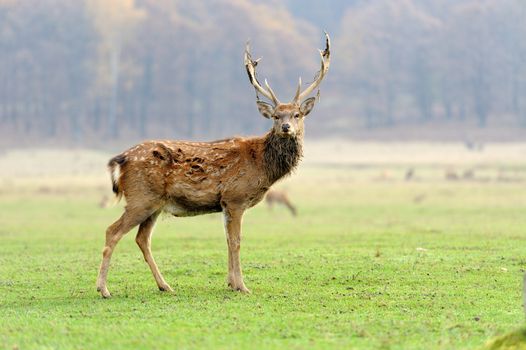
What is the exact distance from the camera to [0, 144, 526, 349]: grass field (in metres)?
10.8

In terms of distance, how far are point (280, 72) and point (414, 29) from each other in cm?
1880

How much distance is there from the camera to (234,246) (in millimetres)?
14250

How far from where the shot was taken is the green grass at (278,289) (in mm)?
A: 10820

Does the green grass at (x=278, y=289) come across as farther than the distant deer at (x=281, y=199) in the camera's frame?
No

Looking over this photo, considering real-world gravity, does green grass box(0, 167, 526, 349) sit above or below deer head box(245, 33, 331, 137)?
below

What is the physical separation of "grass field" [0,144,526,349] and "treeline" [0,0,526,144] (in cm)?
5511

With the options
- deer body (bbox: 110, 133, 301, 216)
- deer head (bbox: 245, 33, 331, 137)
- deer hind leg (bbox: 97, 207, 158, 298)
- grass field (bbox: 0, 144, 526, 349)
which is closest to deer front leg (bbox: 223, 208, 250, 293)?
deer body (bbox: 110, 133, 301, 216)

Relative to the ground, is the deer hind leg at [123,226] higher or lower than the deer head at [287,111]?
lower

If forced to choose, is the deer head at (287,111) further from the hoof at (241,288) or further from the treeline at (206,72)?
the treeline at (206,72)

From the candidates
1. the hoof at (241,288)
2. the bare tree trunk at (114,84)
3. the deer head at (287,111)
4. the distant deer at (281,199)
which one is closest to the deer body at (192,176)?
the deer head at (287,111)

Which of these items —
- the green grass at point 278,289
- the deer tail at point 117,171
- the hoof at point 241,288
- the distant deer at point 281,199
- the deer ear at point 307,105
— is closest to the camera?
the green grass at point 278,289

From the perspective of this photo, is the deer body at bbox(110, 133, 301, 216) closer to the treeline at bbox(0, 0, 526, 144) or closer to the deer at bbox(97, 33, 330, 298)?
the deer at bbox(97, 33, 330, 298)

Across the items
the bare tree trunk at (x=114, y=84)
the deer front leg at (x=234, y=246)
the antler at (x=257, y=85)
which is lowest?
the deer front leg at (x=234, y=246)

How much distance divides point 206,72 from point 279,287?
75.3m
